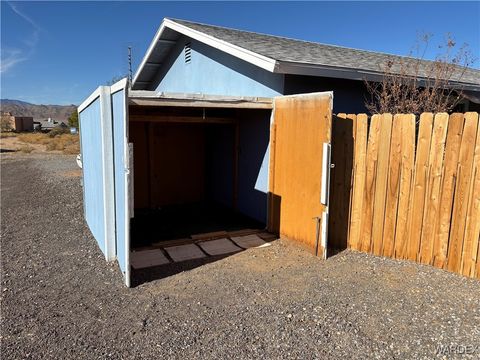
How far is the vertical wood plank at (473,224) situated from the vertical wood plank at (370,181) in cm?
115

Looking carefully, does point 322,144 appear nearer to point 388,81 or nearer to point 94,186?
point 388,81

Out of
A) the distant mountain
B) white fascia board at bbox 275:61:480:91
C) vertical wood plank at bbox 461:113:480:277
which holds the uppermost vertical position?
the distant mountain

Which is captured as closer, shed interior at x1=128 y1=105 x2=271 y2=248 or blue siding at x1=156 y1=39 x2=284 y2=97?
blue siding at x1=156 y1=39 x2=284 y2=97

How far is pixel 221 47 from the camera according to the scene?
7.05 metres

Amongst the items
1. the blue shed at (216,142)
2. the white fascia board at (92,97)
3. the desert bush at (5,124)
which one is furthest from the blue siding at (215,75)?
the desert bush at (5,124)

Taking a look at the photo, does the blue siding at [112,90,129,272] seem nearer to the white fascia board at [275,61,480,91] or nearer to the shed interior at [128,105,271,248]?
the shed interior at [128,105,271,248]

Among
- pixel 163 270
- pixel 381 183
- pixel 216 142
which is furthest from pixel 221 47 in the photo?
pixel 163 270

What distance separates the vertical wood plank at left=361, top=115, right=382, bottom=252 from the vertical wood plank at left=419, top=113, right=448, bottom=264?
692 mm

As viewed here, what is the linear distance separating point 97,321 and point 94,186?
3.04 metres

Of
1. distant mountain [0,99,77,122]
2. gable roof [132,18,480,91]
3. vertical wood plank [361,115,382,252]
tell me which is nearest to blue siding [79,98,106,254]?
gable roof [132,18,480,91]

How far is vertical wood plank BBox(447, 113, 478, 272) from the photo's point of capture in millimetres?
4094

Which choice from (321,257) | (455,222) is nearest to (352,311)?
(321,257)

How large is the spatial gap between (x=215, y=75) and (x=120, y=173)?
15.4ft

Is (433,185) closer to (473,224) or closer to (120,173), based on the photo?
(473,224)
